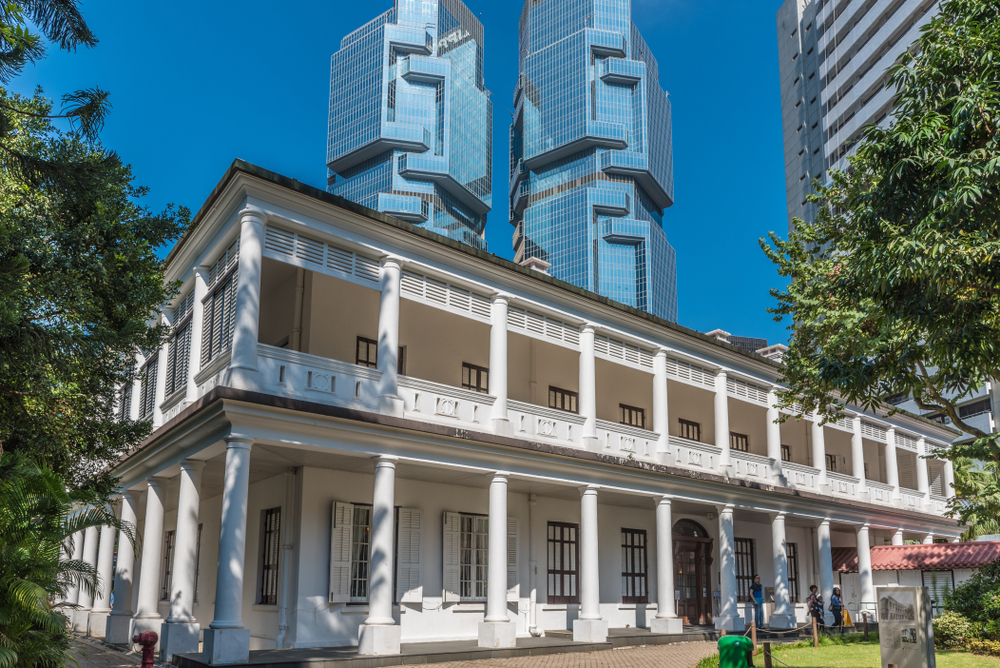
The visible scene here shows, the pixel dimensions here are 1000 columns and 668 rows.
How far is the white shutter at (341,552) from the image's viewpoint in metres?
15.3

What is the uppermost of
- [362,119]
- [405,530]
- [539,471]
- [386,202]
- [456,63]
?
[456,63]

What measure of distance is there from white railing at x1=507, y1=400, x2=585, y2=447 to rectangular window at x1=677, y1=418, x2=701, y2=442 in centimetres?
701

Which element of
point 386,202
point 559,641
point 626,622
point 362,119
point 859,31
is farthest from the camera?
point 362,119

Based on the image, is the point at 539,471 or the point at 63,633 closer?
the point at 63,633

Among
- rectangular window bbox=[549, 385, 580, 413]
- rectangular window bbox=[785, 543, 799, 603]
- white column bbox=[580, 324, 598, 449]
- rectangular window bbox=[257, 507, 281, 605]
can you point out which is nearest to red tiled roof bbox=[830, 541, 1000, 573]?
rectangular window bbox=[785, 543, 799, 603]

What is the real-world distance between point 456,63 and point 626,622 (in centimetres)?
14978

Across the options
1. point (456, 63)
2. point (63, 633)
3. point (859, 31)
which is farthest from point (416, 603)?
point (456, 63)

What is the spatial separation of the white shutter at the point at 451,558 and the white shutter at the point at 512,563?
1.40 meters

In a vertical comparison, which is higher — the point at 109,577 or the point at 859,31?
the point at 859,31

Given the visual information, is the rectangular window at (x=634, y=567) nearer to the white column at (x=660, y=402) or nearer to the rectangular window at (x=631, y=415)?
the rectangular window at (x=631, y=415)

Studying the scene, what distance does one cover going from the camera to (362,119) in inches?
5915

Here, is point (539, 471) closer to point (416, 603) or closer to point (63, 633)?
point (416, 603)

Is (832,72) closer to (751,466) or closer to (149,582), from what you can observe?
(751,466)

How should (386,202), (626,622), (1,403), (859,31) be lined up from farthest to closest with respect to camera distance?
(386,202), (859,31), (626,622), (1,403)
